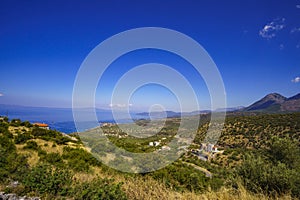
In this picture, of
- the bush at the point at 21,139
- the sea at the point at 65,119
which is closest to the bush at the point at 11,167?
the sea at the point at 65,119

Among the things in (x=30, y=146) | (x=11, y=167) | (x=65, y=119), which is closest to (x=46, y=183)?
(x=11, y=167)

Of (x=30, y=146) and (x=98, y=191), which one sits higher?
(x=98, y=191)

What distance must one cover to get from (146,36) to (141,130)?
981cm

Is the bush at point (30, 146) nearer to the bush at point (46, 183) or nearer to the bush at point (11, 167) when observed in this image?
the bush at point (11, 167)

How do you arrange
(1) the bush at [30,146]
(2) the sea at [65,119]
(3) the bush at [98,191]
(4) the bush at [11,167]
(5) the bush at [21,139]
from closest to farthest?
1. (3) the bush at [98,191]
2. (4) the bush at [11,167]
3. (1) the bush at [30,146]
4. (5) the bush at [21,139]
5. (2) the sea at [65,119]

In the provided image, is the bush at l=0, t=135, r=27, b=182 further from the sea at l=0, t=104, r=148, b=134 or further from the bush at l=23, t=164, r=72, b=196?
the sea at l=0, t=104, r=148, b=134

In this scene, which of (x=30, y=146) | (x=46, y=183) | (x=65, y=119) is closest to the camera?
(x=46, y=183)

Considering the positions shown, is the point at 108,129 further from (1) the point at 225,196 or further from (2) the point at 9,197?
(1) the point at 225,196

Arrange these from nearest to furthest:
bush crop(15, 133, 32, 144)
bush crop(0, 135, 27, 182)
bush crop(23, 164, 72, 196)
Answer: bush crop(23, 164, 72, 196) → bush crop(0, 135, 27, 182) → bush crop(15, 133, 32, 144)

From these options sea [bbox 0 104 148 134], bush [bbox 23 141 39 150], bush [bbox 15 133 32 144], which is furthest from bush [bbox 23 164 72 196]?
bush [bbox 15 133 32 144]

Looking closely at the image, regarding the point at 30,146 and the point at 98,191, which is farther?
the point at 30,146

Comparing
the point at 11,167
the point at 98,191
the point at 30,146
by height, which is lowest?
the point at 30,146

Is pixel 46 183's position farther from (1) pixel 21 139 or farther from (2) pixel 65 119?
(2) pixel 65 119

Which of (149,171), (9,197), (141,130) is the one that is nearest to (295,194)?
(149,171)
